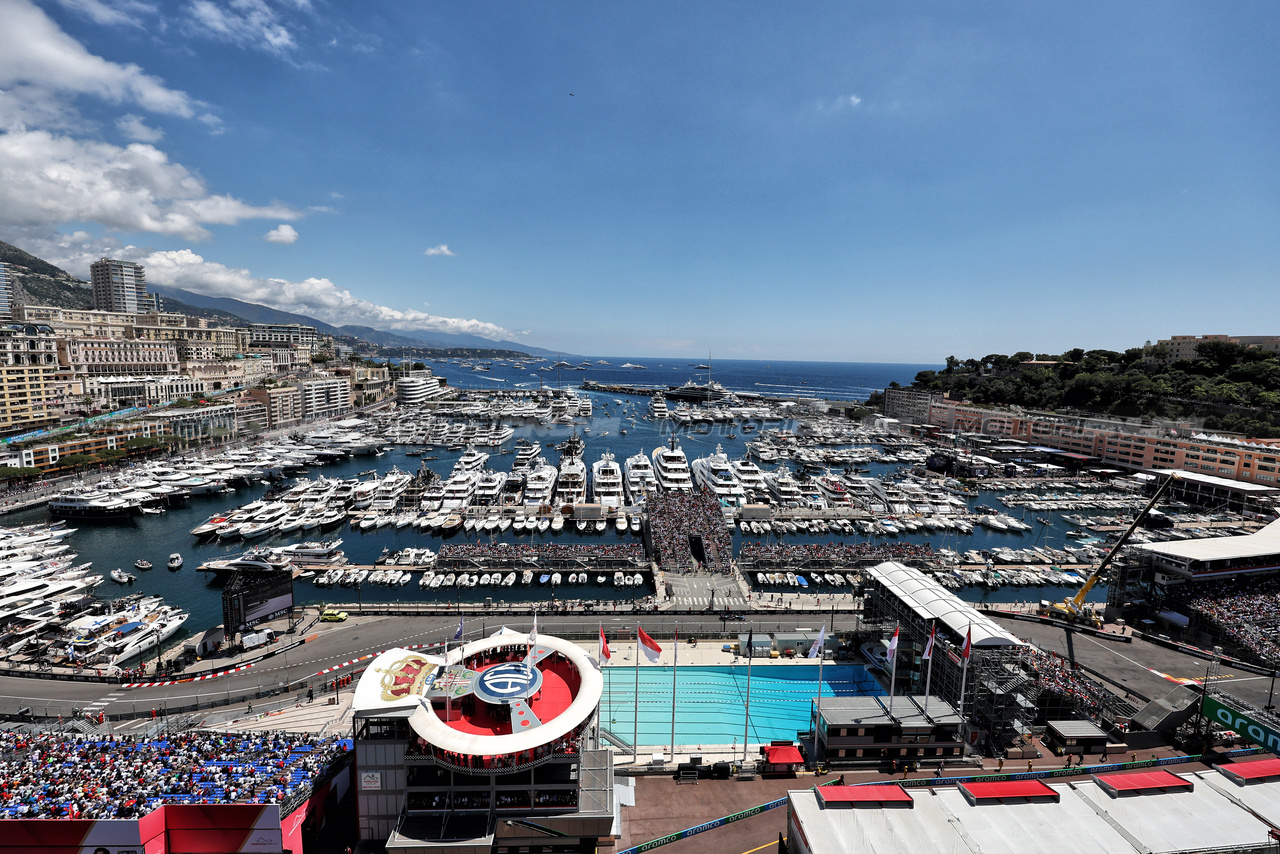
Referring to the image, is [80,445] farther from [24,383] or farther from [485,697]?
[485,697]

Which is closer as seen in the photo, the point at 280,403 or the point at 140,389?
the point at 140,389

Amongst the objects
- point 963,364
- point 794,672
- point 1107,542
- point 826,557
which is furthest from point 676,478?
point 963,364

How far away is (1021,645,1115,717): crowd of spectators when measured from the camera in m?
25.0

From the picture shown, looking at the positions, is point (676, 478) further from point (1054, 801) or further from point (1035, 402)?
point (1035, 402)

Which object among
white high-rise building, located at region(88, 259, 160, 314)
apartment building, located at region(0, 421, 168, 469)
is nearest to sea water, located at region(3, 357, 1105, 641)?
apartment building, located at region(0, 421, 168, 469)

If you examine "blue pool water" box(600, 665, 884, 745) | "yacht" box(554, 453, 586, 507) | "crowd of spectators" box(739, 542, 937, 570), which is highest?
"yacht" box(554, 453, 586, 507)

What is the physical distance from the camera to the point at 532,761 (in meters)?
15.7

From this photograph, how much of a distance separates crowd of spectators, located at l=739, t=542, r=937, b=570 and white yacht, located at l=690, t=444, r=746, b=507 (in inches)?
471

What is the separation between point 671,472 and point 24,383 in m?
86.4

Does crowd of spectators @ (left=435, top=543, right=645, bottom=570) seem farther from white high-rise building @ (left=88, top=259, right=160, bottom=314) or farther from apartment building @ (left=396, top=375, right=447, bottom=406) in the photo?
white high-rise building @ (left=88, top=259, right=160, bottom=314)

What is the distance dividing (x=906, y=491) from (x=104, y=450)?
10296 cm

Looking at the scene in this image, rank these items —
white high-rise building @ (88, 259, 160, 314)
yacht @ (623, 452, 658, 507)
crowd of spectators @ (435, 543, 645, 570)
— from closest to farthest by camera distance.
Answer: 1. crowd of spectators @ (435, 543, 645, 570)
2. yacht @ (623, 452, 658, 507)
3. white high-rise building @ (88, 259, 160, 314)

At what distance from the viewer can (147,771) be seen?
18.8 meters

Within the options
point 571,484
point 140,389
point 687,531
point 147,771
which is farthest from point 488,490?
point 140,389
